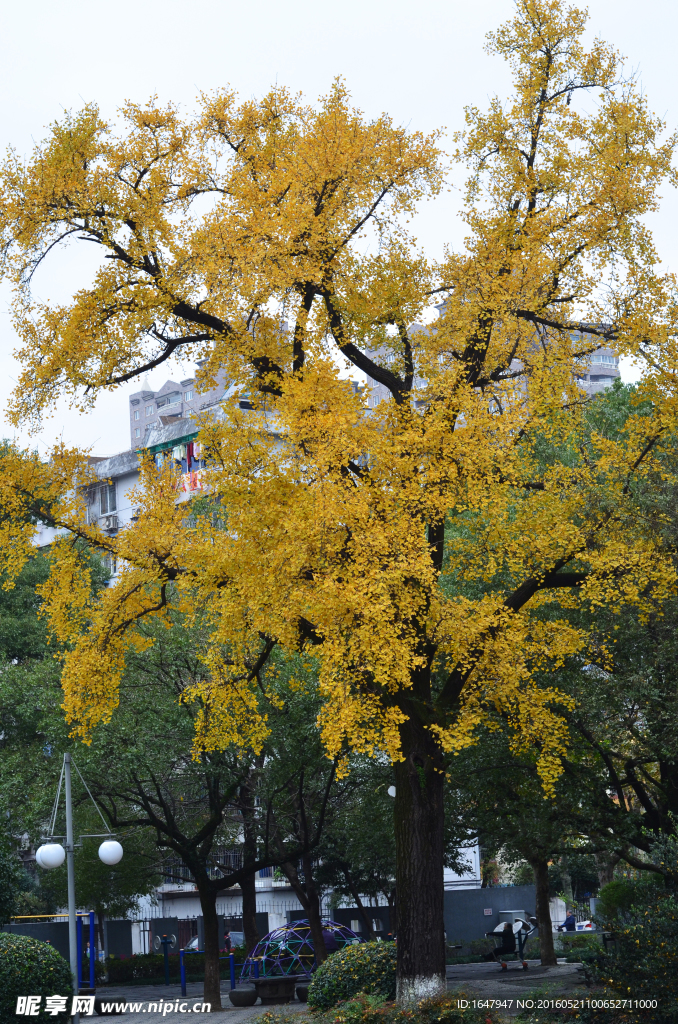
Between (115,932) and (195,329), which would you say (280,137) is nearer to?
(195,329)

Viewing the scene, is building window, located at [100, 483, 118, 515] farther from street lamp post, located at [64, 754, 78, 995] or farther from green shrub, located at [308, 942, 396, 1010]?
green shrub, located at [308, 942, 396, 1010]

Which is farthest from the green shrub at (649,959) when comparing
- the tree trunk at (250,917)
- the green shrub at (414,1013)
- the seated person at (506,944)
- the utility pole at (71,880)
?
the tree trunk at (250,917)

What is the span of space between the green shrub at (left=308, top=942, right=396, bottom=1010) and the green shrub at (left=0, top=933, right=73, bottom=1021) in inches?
148

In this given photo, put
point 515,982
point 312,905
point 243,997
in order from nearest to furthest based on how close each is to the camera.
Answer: point 515,982
point 243,997
point 312,905

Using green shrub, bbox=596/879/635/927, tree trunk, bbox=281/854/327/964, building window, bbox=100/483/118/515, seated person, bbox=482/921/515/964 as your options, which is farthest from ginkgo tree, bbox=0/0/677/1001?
building window, bbox=100/483/118/515

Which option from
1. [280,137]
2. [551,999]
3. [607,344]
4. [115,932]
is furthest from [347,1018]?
[115,932]

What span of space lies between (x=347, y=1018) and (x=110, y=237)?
35.7 feet

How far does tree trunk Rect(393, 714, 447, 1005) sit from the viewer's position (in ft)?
44.5

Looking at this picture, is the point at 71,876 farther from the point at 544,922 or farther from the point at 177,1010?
the point at 544,922

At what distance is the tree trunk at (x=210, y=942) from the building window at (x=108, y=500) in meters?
40.5

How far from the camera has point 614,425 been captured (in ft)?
77.9

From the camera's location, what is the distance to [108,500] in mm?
62719

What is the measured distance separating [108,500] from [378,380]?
4974 centimetres

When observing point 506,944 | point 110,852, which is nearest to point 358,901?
point 506,944
